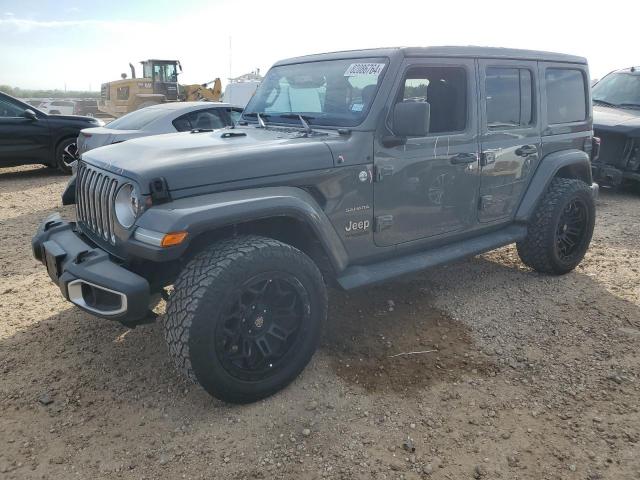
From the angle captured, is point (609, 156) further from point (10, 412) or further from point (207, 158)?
point (10, 412)

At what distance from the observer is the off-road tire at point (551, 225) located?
430cm

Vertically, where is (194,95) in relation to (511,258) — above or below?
above

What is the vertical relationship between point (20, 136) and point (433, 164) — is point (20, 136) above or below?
above

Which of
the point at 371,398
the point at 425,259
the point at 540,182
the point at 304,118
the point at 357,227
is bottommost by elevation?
the point at 371,398

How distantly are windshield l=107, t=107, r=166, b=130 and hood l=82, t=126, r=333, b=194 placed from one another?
4.09m

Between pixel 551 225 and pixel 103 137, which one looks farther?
pixel 103 137

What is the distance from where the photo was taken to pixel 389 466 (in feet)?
7.78

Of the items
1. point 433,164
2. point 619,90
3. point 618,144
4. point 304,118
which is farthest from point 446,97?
A: point 619,90

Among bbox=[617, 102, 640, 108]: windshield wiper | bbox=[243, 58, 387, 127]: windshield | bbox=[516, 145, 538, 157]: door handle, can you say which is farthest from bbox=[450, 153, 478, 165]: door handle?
bbox=[617, 102, 640, 108]: windshield wiper

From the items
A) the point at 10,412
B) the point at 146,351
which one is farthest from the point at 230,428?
the point at 10,412

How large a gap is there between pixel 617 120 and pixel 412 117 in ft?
21.6

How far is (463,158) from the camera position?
11.9 feet

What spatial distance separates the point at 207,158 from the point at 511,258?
11.9 ft

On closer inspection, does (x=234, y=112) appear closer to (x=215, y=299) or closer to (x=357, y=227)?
(x=357, y=227)
